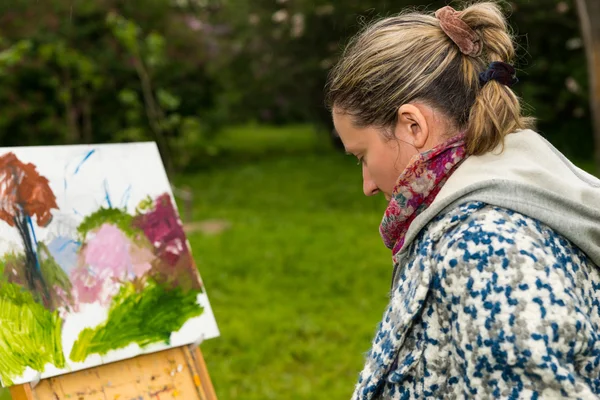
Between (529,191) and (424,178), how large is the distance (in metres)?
0.19

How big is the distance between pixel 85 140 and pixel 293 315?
22.7ft

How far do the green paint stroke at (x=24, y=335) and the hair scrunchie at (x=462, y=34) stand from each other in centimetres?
114

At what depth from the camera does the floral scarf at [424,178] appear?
136 centimetres

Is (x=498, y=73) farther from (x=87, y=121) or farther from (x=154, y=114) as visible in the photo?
(x=87, y=121)

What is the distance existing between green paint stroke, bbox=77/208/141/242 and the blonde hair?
0.88 m

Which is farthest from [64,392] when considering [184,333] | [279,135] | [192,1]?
[279,135]

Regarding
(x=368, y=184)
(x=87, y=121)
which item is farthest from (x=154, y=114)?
(x=368, y=184)

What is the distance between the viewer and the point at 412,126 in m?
1.40

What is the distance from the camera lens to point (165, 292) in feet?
6.82

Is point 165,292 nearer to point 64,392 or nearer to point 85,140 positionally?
point 64,392

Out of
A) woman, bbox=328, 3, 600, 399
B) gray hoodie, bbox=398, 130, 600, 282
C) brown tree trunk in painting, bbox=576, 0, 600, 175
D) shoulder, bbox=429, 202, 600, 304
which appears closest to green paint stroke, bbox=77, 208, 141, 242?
woman, bbox=328, 3, 600, 399

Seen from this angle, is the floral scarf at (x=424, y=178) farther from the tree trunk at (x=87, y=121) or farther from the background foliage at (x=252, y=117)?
the tree trunk at (x=87, y=121)

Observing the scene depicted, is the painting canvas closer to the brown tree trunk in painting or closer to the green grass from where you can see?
the green grass

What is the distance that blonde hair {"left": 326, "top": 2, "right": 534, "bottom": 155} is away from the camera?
4.45 feet
